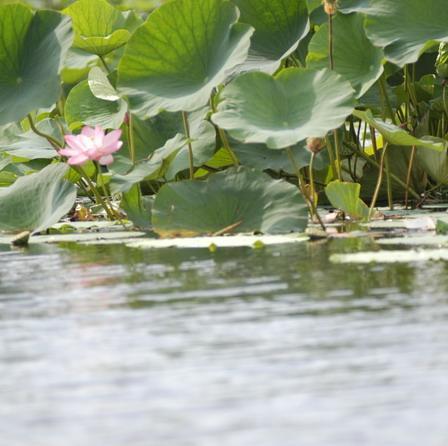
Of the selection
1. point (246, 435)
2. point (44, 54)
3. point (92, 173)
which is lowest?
point (246, 435)

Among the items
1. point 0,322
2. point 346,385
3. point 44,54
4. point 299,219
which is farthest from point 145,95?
point 346,385

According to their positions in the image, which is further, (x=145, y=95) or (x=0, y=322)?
(x=145, y=95)

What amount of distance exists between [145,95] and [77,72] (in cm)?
114

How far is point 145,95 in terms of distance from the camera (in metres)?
3.31

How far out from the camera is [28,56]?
11.5ft

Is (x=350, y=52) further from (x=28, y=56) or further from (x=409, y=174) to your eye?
(x=28, y=56)

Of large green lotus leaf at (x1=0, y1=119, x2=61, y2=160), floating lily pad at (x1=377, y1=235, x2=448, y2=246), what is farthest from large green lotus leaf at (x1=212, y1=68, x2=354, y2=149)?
large green lotus leaf at (x1=0, y1=119, x2=61, y2=160)

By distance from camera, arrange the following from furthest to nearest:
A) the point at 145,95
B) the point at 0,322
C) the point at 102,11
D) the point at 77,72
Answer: the point at 77,72, the point at 102,11, the point at 145,95, the point at 0,322

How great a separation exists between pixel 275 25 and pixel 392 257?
49.9 inches

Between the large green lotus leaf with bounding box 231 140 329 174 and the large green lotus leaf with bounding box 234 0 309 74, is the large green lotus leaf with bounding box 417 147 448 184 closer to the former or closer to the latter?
the large green lotus leaf with bounding box 231 140 329 174

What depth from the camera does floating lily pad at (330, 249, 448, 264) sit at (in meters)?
2.47

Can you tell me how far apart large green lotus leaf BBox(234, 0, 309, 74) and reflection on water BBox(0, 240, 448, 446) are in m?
1.19

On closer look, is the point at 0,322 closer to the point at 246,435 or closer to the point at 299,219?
the point at 246,435

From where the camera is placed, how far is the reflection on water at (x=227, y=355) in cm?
132
